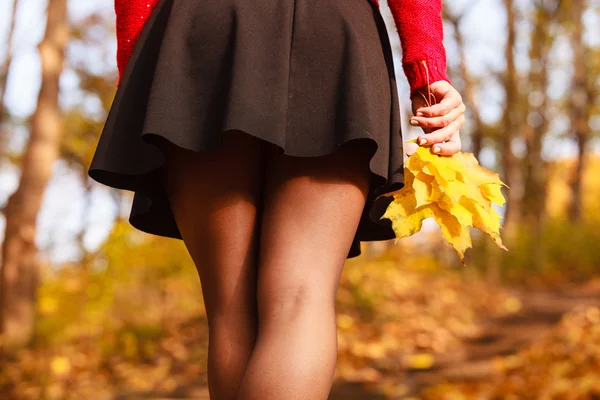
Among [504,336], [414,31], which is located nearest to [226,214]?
[414,31]

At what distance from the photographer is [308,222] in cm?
101

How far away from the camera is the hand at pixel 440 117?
112cm

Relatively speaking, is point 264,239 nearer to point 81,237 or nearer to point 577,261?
point 81,237

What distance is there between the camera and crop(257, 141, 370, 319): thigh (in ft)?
3.24

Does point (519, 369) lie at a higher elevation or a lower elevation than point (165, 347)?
higher

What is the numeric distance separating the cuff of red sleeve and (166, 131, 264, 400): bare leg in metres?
0.33

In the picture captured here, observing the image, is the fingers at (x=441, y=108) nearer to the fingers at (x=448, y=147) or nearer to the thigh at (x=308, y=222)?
the fingers at (x=448, y=147)

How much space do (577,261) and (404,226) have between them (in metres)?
8.84

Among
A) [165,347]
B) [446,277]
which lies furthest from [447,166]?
[446,277]

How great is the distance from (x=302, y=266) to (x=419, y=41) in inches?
19.5

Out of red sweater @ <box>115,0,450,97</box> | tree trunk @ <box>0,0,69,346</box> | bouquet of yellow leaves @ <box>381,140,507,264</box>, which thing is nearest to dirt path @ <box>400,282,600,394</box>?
tree trunk @ <box>0,0,69,346</box>

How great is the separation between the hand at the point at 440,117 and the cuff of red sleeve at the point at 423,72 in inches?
0.5

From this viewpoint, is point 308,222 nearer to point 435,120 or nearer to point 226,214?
point 226,214

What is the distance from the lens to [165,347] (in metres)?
5.42
